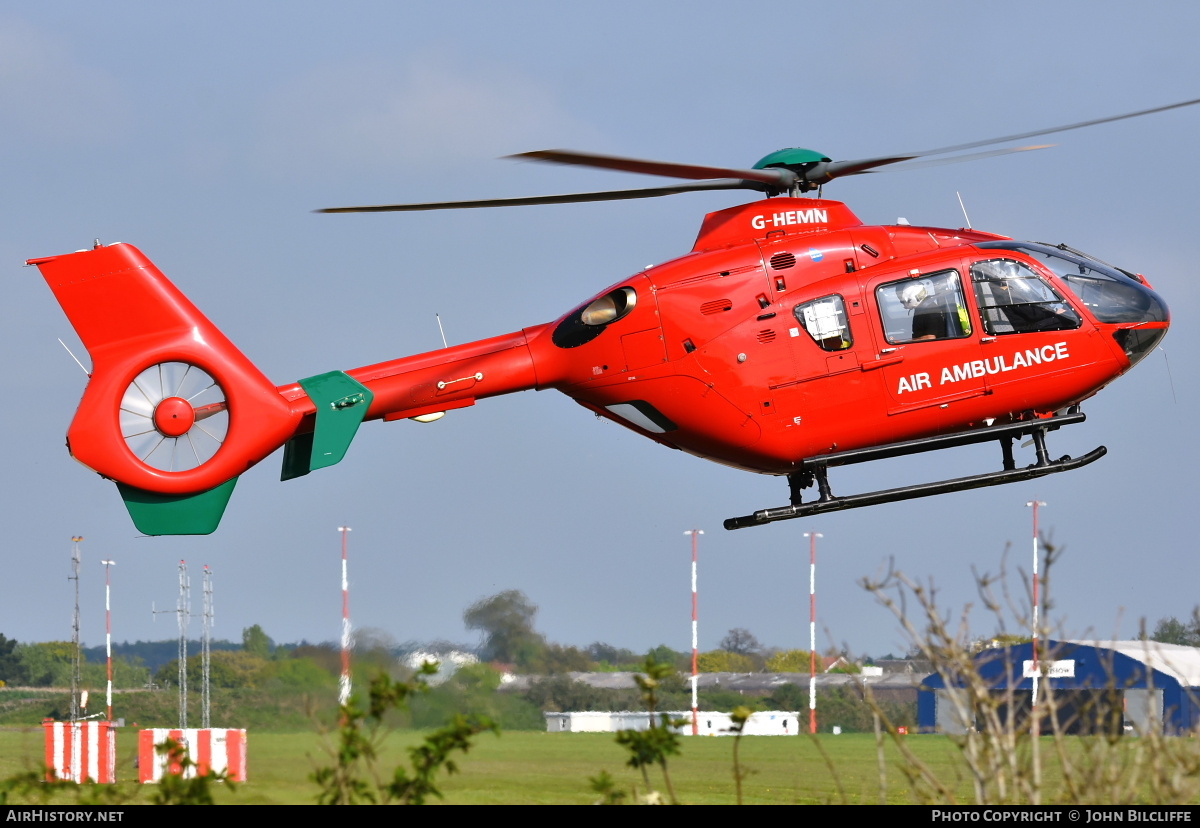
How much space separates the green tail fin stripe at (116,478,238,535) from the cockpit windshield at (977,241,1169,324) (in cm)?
941

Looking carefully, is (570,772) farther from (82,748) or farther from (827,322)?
(82,748)

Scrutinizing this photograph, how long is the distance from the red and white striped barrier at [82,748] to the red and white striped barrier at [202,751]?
913mm

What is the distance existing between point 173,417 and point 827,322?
746 cm

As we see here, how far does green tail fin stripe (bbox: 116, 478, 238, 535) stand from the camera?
50.8ft

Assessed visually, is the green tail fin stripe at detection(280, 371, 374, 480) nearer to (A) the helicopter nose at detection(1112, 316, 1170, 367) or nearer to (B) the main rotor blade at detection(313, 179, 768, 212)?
(B) the main rotor blade at detection(313, 179, 768, 212)

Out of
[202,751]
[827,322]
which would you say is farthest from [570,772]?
[827,322]

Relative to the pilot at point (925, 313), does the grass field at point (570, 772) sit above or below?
below

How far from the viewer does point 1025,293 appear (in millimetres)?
15484

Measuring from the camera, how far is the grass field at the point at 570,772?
1012 centimetres

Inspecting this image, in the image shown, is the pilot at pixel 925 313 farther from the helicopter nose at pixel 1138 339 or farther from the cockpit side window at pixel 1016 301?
the helicopter nose at pixel 1138 339

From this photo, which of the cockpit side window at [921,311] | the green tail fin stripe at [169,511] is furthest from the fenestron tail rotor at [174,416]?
the cockpit side window at [921,311]

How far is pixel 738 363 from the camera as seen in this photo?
50.7 feet
